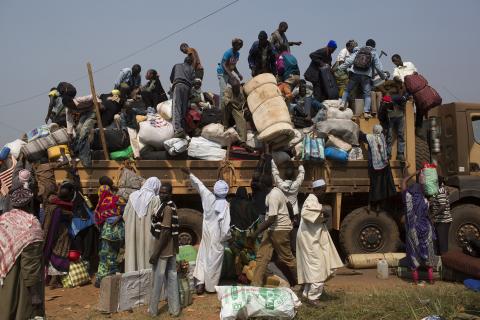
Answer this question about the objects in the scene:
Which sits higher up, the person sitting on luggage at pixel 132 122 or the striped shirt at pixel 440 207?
the person sitting on luggage at pixel 132 122

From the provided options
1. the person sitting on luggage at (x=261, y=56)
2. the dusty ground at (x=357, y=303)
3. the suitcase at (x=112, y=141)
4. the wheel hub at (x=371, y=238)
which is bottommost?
the dusty ground at (x=357, y=303)

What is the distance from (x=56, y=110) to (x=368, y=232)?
5.42 m

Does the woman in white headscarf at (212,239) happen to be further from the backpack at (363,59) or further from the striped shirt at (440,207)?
the backpack at (363,59)

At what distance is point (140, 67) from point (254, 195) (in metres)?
3.96

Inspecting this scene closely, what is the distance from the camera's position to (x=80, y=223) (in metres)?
7.30

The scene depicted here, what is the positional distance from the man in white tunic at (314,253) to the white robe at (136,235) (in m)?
1.93

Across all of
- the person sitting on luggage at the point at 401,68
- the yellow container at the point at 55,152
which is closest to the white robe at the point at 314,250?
the yellow container at the point at 55,152

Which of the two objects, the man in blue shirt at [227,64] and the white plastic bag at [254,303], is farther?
the man in blue shirt at [227,64]

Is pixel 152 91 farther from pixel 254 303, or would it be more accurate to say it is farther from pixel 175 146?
pixel 254 303

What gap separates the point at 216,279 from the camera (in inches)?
262

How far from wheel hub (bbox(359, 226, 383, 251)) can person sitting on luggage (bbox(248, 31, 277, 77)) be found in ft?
11.6

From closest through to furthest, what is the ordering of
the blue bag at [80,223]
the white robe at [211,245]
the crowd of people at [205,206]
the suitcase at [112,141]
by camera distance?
the crowd of people at [205,206], the white robe at [211,245], the blue bag at [80,223], the suitcase at [112,141]

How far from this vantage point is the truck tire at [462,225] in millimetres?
8016

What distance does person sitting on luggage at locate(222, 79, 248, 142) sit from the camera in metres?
8.12
